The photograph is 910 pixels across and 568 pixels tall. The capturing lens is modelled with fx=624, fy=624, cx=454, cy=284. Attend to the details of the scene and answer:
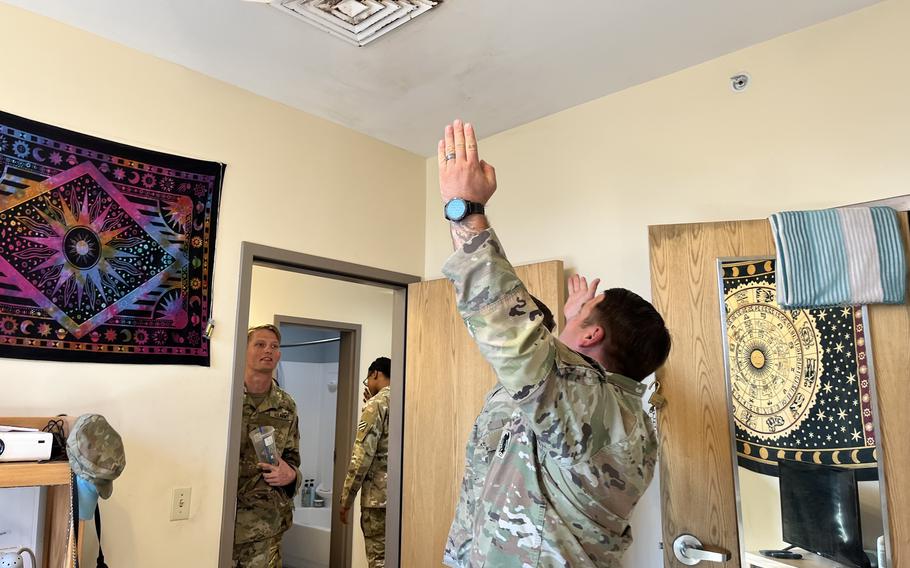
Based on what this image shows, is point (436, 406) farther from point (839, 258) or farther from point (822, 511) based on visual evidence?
point (839, 258)

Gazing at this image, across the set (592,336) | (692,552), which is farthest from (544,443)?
(692,552)

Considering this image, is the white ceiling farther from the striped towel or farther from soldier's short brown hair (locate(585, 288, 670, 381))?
soldier's short brown hair (locate(585, 288, 670, 381))

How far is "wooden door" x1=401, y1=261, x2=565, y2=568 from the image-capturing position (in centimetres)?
265

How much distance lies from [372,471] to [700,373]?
2.25m

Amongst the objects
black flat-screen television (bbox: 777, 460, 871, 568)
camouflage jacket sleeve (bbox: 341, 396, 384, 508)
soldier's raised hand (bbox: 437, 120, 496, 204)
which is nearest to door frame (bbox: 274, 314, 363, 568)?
camouflage jacket sleeve (bbox: 341, 396, 384, 508)

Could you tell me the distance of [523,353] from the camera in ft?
3.11

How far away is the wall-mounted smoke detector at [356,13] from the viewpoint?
1947 mm

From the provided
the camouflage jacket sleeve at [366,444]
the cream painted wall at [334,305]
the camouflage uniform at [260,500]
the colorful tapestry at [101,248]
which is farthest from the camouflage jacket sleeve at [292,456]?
the cream painted wall at [334,305]

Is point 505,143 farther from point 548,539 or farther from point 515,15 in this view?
point 548,539

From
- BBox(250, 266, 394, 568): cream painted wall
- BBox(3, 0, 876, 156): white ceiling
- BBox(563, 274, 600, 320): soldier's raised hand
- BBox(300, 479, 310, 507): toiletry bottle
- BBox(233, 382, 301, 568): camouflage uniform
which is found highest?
BBox(3, 0, 876, 156): white ceiling

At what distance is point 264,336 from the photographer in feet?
10.3

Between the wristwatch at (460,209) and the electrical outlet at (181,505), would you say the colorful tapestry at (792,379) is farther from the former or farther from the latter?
the electrical outlet at (181,505)

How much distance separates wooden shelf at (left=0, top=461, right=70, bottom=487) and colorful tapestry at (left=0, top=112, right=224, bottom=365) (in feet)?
1.73

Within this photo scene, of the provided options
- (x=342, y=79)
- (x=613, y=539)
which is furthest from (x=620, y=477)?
(x=342, y=79)
